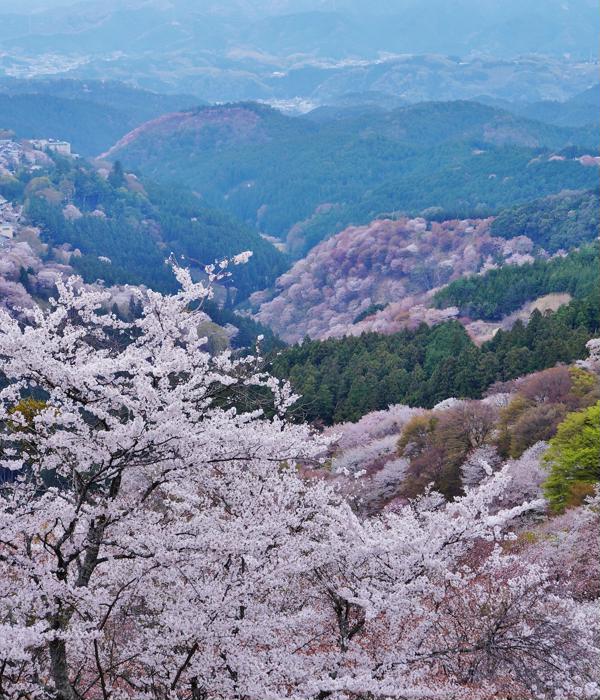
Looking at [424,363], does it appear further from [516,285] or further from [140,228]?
[140,228]

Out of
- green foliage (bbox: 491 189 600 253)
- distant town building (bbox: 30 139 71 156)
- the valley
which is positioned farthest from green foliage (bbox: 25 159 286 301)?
the valley

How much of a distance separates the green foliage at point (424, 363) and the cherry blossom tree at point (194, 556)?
99.1 ft

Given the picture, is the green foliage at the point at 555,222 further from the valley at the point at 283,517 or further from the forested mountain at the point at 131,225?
the valley at the point at 283,517

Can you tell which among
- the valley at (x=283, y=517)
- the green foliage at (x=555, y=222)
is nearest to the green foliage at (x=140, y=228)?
the green foliage at (x=555, y=222)

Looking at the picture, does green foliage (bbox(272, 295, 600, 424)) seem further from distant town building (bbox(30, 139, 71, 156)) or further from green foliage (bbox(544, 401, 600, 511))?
distant town building (bbox(30, 139, 71, 156))

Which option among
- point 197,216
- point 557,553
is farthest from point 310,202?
point 557,553

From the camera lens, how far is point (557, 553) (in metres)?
19.2

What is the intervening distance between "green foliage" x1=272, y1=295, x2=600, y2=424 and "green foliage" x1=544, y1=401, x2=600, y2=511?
1693 cm

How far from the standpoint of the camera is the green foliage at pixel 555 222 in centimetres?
11056

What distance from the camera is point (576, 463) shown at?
83.1ft

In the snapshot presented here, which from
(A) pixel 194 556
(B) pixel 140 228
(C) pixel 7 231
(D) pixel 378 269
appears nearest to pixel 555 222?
(D) pixel 378 269

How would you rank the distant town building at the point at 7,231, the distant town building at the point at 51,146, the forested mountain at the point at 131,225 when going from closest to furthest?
the distant town building at the point at 7,231, the forested mountain at the point at 131,225, the distant town building at the point at 51,146

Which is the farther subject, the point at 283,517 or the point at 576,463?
the point at 576,463

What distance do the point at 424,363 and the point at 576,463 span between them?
32407 millimetres
